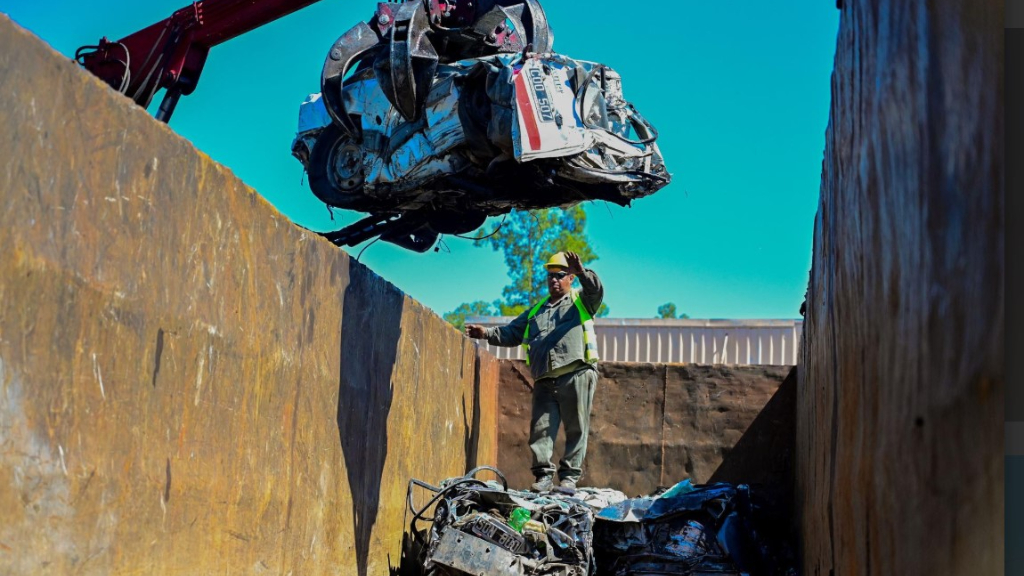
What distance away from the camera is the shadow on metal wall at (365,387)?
7047mm

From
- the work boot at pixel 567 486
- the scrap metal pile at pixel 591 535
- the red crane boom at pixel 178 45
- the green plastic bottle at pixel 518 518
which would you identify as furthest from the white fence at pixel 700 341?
the green plastic bottle at pixel 518 518

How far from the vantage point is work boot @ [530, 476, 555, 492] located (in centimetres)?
971

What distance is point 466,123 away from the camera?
33.7ft

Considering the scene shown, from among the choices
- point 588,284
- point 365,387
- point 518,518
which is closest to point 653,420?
point 588,284

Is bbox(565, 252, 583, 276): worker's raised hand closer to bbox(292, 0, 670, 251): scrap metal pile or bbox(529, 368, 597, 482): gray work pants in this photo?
bbox(292, 0, 670, 251): scrap metal pile

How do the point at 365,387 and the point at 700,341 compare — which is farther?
the point at 700,341

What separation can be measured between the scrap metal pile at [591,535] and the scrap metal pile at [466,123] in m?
3.03

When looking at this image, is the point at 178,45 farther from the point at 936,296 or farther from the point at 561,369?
the point at 936,296

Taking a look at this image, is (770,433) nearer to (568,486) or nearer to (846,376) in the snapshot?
(568,486)

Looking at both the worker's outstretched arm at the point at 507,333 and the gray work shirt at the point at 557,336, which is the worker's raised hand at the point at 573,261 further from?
the worker's outstretched arm at the point at 507,333

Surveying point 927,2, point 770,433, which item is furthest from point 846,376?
point 770,433

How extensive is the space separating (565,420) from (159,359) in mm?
5964

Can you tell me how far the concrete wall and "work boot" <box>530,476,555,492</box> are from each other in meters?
1.16

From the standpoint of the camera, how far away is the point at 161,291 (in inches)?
181
